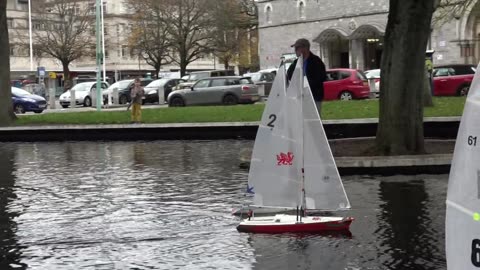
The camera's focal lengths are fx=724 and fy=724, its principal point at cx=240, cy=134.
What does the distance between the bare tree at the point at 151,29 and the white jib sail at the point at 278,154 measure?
58.8 meters

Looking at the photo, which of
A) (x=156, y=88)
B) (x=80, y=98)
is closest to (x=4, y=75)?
(x=156, y=88)

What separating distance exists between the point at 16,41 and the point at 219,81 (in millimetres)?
47129

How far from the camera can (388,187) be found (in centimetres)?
1103

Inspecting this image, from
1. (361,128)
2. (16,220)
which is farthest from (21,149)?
(16,220)

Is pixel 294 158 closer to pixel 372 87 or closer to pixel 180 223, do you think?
pixel 180 223

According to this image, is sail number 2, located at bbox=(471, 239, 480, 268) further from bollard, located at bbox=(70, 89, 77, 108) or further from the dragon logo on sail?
bollard, located at bbox=(70, 89, 77, 108)

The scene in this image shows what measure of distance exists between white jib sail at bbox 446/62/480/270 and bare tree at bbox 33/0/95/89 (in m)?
70.2

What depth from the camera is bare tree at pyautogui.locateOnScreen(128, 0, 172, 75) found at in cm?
6562

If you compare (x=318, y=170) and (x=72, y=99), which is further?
(x=72, y=99)

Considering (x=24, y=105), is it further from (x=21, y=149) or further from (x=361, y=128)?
(x=361, y=128)

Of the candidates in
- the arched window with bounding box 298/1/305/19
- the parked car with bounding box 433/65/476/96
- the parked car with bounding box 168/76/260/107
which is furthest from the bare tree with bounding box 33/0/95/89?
the parked car with bounding box 433/65/476/96

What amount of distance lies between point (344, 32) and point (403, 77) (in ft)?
177

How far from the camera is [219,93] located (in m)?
36.4

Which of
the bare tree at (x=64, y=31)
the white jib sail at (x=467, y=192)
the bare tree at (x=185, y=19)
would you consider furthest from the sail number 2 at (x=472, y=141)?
the bare tree at (x=64, y=31)
